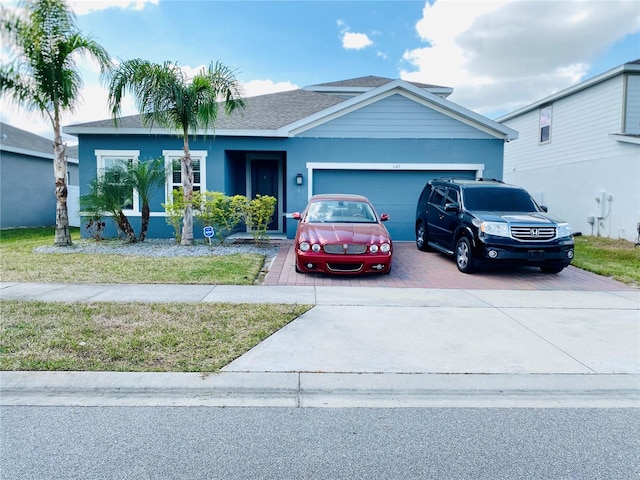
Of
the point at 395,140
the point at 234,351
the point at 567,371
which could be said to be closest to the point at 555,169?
the point at 395,140

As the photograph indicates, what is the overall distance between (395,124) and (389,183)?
181cm

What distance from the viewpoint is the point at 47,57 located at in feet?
34.0

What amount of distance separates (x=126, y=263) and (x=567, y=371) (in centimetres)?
832

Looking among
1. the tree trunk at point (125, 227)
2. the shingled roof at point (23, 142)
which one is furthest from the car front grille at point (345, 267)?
the shingled roof at point (23, 142)

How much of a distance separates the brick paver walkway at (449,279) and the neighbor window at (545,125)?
1133cm

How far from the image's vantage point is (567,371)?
429 centimetres

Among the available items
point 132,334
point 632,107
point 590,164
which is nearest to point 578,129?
point 590,164

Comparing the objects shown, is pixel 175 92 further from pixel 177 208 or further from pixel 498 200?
pixel 498 200

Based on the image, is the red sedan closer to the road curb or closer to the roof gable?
the road curb

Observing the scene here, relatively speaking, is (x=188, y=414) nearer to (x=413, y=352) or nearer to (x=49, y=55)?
(x=413, y=352)

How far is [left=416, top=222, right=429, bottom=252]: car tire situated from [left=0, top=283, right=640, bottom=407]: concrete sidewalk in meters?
4.84

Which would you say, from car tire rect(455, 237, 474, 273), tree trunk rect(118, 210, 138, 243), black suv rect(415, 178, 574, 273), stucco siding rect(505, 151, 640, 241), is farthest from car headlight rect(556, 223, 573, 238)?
tree trunk rect(118, 210, 138, 243)

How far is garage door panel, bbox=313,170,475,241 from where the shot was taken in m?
13.6

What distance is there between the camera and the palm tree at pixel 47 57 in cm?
1012
